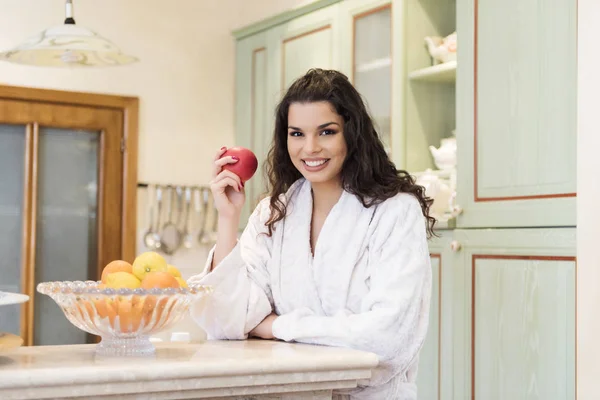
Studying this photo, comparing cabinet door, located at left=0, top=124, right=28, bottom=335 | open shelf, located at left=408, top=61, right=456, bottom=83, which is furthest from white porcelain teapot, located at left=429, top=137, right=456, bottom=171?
cabinet door, located at left=0, top=124, right=28, bottom=335

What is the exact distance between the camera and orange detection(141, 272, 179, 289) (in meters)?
1.41

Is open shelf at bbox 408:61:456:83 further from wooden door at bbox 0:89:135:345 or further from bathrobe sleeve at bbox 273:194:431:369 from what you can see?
wooden door at bbox 0:89:135:345

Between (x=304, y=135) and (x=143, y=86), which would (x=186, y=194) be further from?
(x=304, y=135)

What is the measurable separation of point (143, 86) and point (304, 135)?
8.37 feet

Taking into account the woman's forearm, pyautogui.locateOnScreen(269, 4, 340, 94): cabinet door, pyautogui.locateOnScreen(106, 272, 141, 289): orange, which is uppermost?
pyautogui.locateOnScreen(269, 4, 340, 94): cabinet door

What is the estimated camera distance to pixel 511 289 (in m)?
2.62

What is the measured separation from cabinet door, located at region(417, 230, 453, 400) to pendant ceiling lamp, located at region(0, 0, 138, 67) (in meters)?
1.30

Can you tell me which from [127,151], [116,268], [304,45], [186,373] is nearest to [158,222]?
[127,151]

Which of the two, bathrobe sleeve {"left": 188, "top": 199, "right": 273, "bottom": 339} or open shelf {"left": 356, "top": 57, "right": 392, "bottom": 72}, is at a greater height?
open shelf {"left": 356, "top": 57, "right": 392, "bottom": 72}

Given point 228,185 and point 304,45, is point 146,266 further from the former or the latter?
point 304,45

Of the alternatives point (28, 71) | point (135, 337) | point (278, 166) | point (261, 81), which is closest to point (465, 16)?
point (278, 166)

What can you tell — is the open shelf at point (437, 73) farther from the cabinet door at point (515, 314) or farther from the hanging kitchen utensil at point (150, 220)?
the hanging kitchen utensil at point (150, 220)

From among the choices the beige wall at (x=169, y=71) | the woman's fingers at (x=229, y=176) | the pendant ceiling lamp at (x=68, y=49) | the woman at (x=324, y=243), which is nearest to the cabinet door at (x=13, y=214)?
the beige wall at (x=169, y=71)
